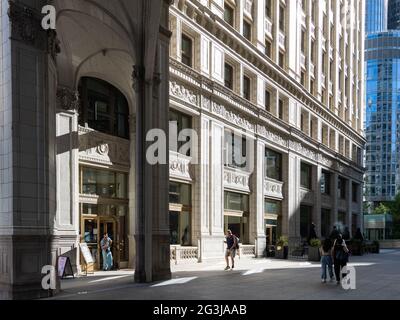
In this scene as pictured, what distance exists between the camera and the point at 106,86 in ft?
69.7

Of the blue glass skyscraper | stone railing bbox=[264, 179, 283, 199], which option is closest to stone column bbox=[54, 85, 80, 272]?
stone railing bbox=[264, 179, 283, 199]

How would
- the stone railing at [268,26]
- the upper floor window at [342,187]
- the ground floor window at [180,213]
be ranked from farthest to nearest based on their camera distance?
the upper floor window at [342,187] < the stone railing at [268,26] < the ground floor window at [180,213]

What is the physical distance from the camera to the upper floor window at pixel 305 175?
134 ft

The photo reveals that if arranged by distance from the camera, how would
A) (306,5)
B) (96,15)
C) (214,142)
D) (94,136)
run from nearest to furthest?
(96,15) → (94,136) → (214,142) → (306,5)

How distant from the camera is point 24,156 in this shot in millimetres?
11602

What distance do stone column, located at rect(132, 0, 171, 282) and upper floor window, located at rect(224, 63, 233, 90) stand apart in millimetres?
12124

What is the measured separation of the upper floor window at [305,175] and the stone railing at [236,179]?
461 inches

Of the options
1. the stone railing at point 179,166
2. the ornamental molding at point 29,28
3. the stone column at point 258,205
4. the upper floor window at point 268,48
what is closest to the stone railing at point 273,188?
the stone column at point 258,205

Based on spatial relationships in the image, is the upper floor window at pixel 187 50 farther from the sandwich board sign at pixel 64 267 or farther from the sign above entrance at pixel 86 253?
the sandwich board sign at pixel 64 267

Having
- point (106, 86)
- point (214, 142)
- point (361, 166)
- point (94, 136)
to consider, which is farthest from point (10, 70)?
point (361, 166)

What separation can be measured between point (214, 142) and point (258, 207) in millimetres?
7085

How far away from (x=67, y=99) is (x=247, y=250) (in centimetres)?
1604

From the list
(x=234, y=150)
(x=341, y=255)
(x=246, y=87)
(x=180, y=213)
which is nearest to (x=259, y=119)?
(x=246, y=87)

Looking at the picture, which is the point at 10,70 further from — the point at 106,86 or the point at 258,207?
the point at 258,207
